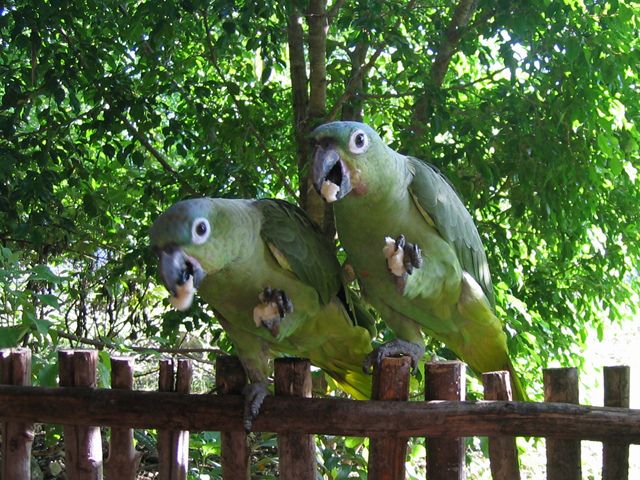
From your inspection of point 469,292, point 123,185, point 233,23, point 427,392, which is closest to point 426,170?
point 469,292

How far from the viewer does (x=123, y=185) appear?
4.09 m

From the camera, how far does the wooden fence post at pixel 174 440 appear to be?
2246 millimetres

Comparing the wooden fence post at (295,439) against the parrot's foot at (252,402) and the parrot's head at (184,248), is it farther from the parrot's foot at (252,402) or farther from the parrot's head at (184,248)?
the parrot's head at (184,248)

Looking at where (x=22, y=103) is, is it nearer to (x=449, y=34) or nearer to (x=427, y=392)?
(x=449, y=34)

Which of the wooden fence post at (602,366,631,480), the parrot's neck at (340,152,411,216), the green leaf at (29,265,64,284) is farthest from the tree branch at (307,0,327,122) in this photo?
the wooden fence post at (602,366,631,480)

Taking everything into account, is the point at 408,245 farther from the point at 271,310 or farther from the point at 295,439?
the point at 295,439

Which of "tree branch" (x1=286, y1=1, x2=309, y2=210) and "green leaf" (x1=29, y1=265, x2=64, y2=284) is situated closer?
"green leaf" (x1=29, y1=265, x2=64, y2=284)

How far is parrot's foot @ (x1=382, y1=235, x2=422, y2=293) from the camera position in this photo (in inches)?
81.7

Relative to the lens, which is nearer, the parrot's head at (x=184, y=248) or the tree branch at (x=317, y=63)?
the parrot's head at (x=184, y=248)

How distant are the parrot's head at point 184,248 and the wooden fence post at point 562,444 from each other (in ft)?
3.60

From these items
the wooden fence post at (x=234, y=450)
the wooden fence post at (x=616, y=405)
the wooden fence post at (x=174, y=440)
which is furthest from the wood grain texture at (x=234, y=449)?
the wooden fence post at (x=616, y=405)

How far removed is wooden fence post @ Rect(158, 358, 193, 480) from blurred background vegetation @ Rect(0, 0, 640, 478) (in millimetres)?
539

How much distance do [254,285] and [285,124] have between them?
166 centimetres

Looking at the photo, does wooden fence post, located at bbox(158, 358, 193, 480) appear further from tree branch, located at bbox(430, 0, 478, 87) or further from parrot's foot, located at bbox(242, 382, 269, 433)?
tree branch, located at bbox(430, 0, 478, 87)
